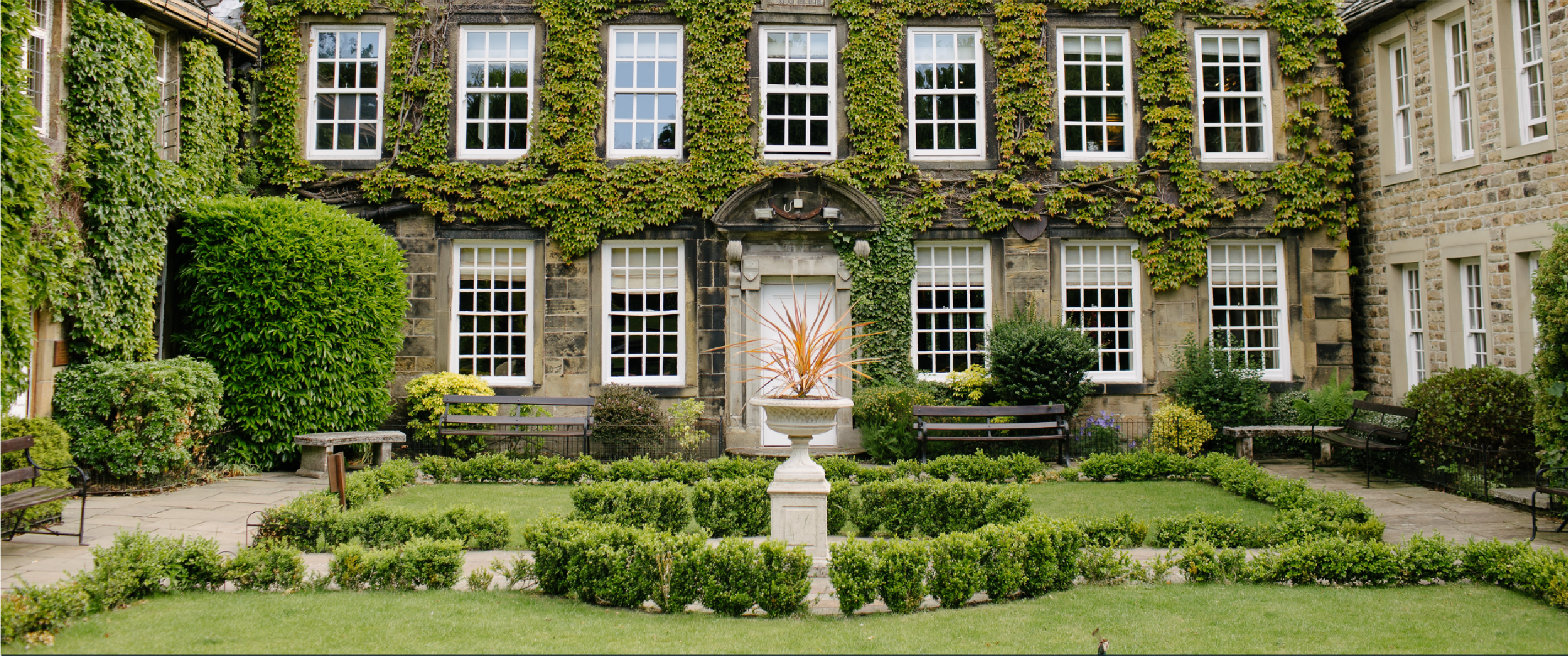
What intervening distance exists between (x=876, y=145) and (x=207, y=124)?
29.8 ft

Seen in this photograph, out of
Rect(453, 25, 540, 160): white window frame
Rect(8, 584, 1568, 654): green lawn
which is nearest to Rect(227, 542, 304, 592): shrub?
Rect(8, 584, 1568, 654): green lawn

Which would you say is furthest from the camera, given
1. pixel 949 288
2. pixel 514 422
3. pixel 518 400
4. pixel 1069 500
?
pixel 949 288

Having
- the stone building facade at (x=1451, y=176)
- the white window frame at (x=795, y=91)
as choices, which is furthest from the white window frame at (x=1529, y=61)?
the white window frame at (x=795, y=91)

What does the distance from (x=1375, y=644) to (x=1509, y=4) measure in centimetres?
1039

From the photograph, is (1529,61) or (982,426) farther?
(982,426)

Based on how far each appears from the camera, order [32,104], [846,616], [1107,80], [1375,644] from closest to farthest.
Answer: [1375,644] < [846,616] < [32,104] < [1107,80]

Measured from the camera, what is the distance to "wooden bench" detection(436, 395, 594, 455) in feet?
40.5

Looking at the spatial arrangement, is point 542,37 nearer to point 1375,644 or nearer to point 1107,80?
point 1107,80

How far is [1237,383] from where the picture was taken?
521 inches

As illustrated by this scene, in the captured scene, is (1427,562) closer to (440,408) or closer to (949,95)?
(949,95)

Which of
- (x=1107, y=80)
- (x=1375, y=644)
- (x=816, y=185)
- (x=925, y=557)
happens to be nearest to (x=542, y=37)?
(x=816, y=185)

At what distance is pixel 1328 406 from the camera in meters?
13.0

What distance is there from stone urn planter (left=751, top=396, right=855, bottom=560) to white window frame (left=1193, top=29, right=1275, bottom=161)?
1013 centimetres

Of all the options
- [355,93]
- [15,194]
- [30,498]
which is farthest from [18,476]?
[355,93]
